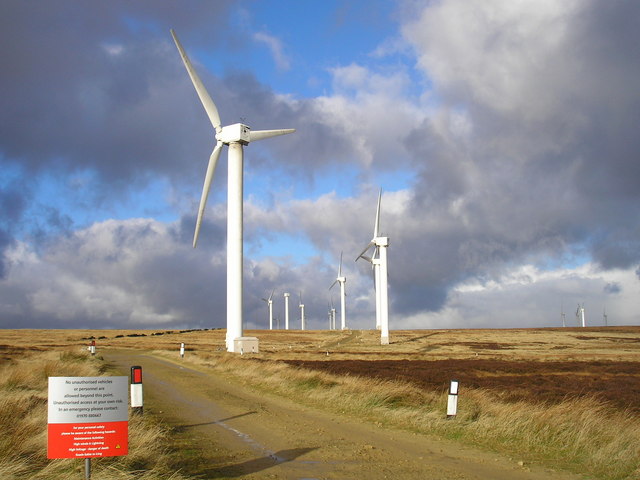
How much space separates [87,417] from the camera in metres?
7.89

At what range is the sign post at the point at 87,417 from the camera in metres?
7.68

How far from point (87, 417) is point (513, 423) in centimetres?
1008

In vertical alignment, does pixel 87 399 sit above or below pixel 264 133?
below

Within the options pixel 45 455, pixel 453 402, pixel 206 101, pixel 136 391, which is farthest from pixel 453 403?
pixel 206 101

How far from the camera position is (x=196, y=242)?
173 ft

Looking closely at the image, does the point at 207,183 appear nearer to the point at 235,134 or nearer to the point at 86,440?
the point at 235,134

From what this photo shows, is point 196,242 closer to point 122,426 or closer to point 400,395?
point 400,395

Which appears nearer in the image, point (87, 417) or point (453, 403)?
point (87, 417)

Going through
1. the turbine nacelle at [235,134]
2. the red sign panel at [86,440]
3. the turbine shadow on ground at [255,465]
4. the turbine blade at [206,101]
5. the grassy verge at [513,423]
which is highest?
the turbine blade at [206,101]

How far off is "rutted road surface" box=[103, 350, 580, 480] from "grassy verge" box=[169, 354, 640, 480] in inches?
33.9

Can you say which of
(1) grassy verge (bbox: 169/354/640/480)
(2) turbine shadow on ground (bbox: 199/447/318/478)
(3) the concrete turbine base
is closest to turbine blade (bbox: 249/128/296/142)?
(3) the concrete turbine base

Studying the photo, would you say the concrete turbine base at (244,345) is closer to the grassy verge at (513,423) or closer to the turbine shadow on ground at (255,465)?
the grassy verge at (513,423)

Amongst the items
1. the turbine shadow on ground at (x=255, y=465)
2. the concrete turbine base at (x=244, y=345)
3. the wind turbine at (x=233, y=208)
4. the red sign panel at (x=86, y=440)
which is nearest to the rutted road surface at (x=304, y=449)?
the turbine shadow on ground at (x=255, y=465)

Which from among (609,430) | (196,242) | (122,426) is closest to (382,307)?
(196,242)
